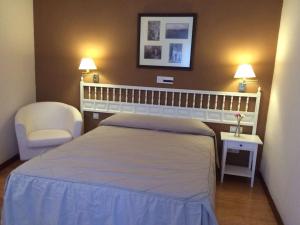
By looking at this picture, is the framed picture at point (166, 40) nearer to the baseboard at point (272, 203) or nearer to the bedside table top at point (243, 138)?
the bedside table top at point (243, 138)

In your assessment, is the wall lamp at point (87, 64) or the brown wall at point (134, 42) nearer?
the brown wall at point (134, 42)

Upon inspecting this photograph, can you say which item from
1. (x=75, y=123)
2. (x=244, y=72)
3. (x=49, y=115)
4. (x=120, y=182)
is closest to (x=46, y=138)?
(x=75, y=123)

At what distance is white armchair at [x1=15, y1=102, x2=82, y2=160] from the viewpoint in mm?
3342

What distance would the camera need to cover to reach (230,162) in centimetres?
358

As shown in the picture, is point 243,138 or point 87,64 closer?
point 243,138

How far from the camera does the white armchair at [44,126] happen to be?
3342mm

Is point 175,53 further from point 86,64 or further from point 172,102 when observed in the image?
point 86,64

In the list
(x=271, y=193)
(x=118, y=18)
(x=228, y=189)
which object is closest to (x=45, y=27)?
(x=118, y=18)

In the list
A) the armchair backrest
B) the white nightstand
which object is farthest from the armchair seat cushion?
the white nightstand

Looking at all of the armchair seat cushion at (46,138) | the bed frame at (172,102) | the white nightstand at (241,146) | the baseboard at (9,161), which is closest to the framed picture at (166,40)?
the bed frame at (172,102)

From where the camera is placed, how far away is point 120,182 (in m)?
1.78

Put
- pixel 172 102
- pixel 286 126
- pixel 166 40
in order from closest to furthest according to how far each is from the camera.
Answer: pixel 286 126 < pixel 166 40 < pixel 172 102

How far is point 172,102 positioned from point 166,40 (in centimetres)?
83

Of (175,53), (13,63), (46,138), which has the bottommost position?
(46,138)
